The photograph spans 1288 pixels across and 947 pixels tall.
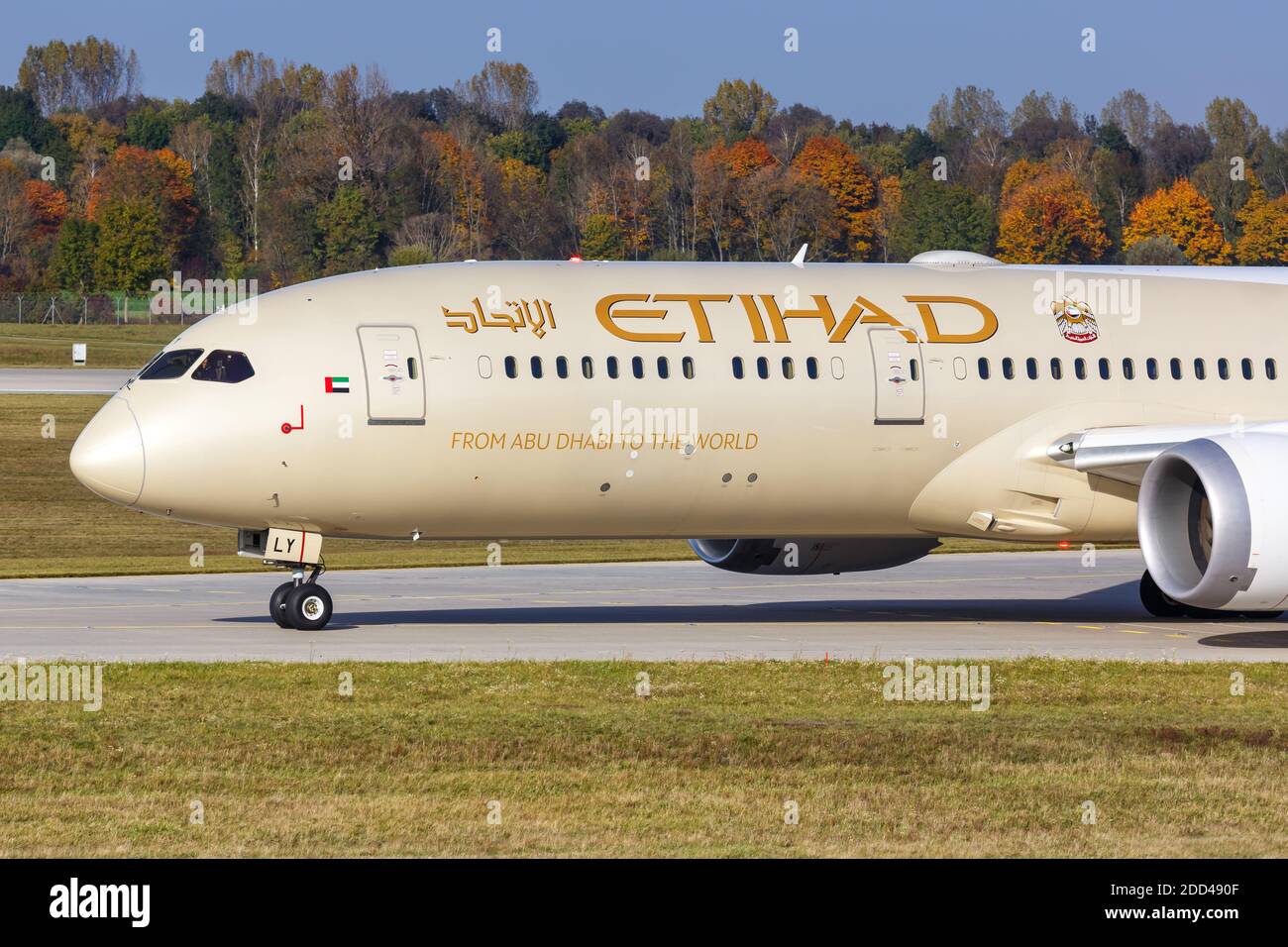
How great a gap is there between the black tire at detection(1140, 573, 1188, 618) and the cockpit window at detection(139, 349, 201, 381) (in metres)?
13.4

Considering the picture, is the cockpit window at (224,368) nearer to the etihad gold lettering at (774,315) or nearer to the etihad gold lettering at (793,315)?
the etihad gold lettering at (774,315)

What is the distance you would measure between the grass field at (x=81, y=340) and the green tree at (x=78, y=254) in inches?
467

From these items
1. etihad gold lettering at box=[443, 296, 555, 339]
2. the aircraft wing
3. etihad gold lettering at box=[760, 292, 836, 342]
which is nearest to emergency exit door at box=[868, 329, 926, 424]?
etihad gold lettering at box=[760, 292, 836, 342]

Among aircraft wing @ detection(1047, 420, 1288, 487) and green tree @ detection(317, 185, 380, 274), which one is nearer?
aircraft wing @ detection(1047, 420, 1288, 487)

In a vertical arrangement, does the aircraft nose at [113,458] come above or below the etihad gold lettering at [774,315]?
below

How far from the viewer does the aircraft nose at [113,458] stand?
21.2 meters

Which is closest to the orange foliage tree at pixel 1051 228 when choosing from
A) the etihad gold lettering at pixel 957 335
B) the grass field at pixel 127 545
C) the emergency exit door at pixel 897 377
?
the grass field at pixel 127 545

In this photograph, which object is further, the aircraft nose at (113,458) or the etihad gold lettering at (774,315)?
the etihad gold lettering at (774,315)

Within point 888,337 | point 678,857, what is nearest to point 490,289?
point 888,337

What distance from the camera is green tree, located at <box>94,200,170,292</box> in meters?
106

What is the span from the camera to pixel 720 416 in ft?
74.9

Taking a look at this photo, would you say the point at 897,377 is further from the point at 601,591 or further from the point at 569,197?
the point at 569,197

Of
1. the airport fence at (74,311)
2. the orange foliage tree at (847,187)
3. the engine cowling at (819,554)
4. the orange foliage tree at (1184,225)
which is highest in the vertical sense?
the orange foliage tree at (847,187)

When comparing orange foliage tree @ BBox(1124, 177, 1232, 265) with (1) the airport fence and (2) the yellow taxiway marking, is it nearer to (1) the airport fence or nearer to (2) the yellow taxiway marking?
(1) the airport fence
